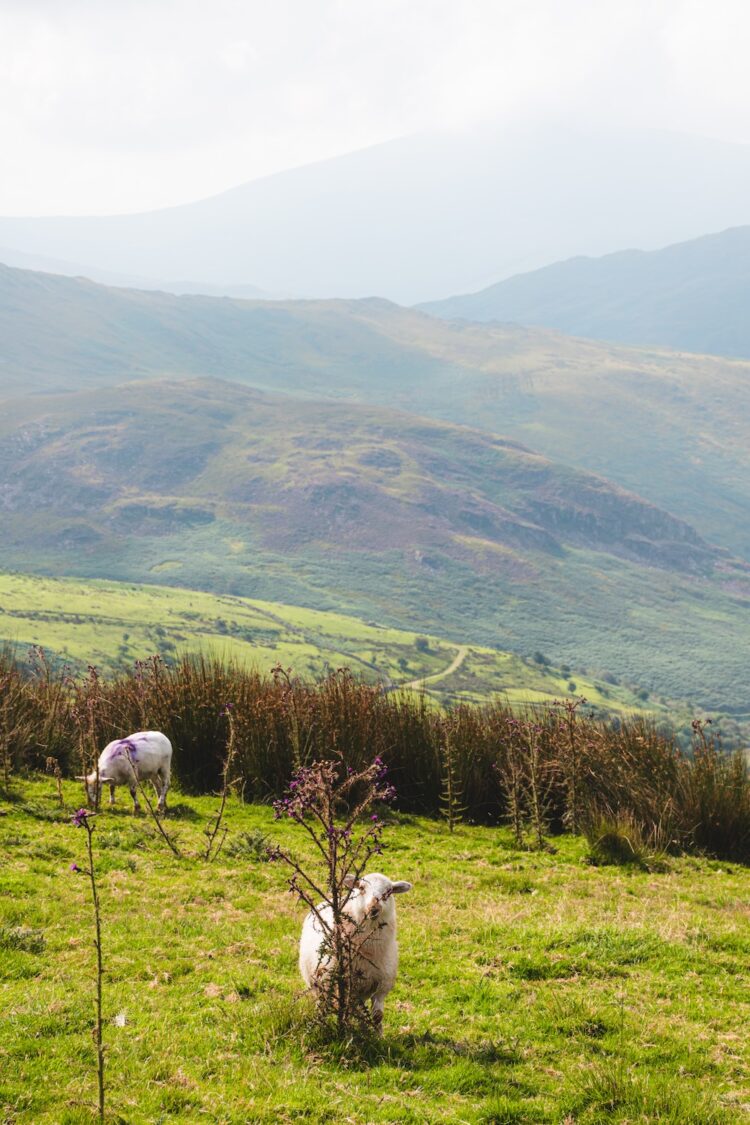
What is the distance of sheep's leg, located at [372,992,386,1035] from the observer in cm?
517

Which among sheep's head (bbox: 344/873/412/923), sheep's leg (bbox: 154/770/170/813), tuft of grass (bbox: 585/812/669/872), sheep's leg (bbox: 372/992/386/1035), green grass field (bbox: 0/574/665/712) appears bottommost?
green grass field (bbox: 0/574/665/712)

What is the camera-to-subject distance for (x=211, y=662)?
14836mm

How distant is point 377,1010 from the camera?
17.3 ft

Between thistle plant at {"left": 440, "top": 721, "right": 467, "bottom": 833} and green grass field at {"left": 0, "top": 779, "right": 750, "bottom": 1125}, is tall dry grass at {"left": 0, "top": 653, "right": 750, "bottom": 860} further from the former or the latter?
green grass field at {"left": 0, "top": 779, "right": 750, "bottom": 1125}

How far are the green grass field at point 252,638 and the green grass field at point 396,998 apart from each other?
8204 centimetres

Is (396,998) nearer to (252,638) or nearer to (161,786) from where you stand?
(161,786)

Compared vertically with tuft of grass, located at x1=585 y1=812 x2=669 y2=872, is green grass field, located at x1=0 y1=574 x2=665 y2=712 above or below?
below

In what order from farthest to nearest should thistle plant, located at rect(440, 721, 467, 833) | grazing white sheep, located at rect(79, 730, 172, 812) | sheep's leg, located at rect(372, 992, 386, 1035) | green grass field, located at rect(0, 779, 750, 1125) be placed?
1. thistle plant, located at rect(440, 721, 467, 833)
2. grazing white sheep, located at rect(79, 730, 172, 812)
3. sheep's leg, located at rect(372, 992, 386, 1035)
4. green grass field, located at rect(0, 779, 750, 1125)

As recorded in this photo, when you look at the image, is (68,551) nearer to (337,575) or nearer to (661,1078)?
(337,575)

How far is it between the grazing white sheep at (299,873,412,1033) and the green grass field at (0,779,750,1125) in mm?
199

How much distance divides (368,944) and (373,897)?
26cm

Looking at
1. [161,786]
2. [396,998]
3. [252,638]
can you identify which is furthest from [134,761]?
[252,638]

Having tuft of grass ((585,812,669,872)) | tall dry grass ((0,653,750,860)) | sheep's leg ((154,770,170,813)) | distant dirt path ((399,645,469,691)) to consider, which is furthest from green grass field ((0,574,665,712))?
sheep's leg ((154,770,170,813))

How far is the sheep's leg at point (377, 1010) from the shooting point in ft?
17.0
